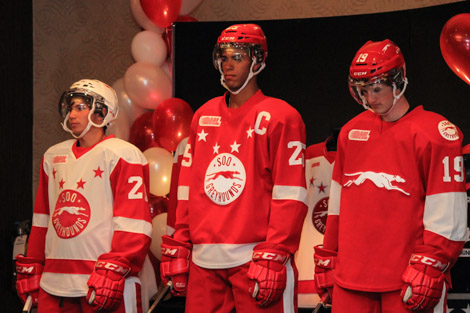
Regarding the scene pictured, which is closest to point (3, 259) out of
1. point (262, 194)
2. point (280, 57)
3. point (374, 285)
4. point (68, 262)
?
point (68, 262)

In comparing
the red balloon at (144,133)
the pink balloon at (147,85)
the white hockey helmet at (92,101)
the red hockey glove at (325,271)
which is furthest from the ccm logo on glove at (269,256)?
the pink balloon at (147,85)

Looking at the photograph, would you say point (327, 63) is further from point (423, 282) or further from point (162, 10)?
point (423, 282)

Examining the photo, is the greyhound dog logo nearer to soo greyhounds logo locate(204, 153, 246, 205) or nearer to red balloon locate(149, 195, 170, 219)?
soo greyhounds logo locate(204, 153, 246, 205)

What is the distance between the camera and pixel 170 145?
468 cm

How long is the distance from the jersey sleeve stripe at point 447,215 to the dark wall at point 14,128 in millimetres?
3269

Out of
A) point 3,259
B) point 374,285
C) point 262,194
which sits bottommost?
point 3,259

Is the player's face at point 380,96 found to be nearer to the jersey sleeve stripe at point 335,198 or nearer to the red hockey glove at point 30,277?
the jersey sleeve stripe at point 335,198

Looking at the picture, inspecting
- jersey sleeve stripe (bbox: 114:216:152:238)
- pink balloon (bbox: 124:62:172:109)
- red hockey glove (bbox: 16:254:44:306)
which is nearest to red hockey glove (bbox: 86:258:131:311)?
jersey sleeve stripe (bbox: 114:216:152:238)

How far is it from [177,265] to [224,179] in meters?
0.44

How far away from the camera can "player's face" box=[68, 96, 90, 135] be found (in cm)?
353

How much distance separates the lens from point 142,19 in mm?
5199

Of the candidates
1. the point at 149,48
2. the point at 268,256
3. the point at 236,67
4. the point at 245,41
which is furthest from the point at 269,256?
→ the point at 149,48

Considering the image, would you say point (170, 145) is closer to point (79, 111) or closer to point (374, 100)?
point (79, 111)

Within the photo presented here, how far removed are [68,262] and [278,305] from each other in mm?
1015
